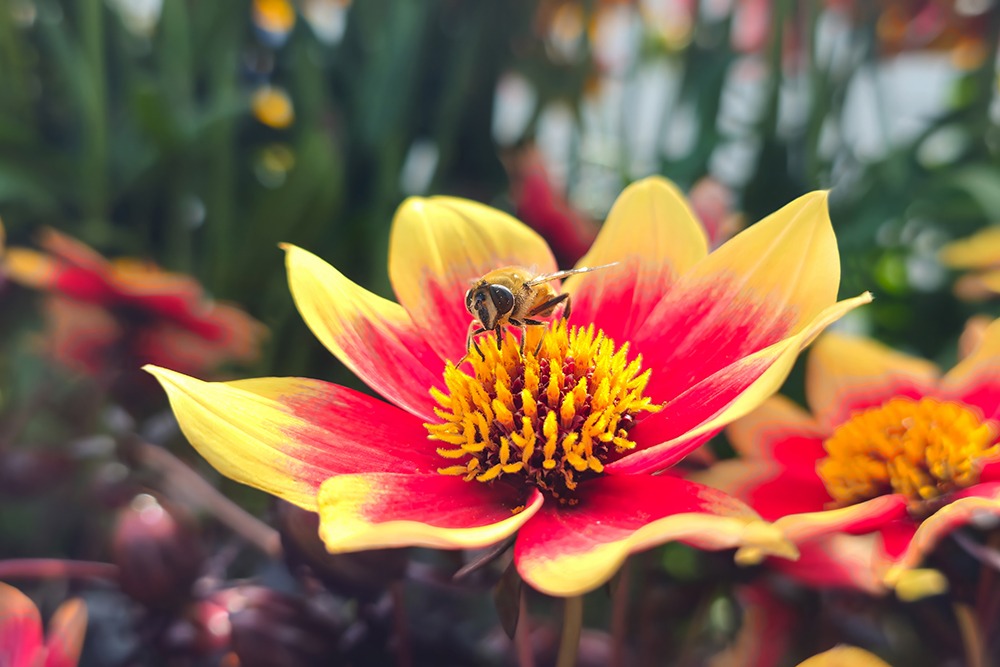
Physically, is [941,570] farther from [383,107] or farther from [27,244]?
[27,244]

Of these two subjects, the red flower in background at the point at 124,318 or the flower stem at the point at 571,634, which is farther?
the red flower in background at the point at 124,318

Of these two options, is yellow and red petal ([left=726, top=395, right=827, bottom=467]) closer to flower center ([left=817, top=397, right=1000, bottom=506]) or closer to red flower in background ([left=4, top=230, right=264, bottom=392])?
flower center ([left=817, top=397, right=1000, bottom=506])

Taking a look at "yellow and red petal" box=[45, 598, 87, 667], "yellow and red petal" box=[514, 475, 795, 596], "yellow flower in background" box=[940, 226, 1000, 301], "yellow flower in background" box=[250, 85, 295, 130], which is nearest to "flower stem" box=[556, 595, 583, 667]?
"yellow and red petal" box=[514, 475, 795, 596]

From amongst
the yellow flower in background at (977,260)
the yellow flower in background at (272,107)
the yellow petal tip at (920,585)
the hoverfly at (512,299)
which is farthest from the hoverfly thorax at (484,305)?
the yellow flower in background at (272,107)

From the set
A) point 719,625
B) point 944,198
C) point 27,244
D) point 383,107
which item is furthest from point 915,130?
point 27,244

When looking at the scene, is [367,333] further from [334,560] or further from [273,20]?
[273,20]

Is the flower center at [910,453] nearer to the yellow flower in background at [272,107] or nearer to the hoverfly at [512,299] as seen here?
the hoverfly at [512,299]
